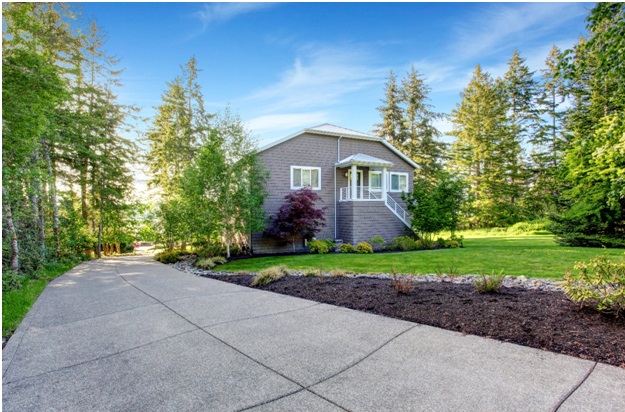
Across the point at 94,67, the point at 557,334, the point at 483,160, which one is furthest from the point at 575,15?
the point at 483,160

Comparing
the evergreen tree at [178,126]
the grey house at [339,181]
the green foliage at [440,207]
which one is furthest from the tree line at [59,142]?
the green foliage at [440,207]

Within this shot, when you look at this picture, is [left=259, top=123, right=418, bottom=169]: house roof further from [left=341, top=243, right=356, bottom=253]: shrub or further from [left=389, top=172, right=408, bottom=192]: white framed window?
[left=341, top=243, right=356, bottom=253]: shrub

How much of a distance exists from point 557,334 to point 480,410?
73.4 inches

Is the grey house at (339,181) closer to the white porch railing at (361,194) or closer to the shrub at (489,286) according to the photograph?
the white porch railing at (361,194)

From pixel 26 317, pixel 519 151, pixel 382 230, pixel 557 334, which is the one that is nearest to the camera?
pixel 557 334

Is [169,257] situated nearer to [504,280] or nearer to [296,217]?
[296,217]

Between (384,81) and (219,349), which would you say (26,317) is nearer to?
(219,349)

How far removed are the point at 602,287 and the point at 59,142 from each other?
17893mm

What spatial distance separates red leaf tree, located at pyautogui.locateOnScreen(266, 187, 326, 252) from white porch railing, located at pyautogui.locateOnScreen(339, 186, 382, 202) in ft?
7.15

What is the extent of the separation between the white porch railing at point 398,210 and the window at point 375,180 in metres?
0.87

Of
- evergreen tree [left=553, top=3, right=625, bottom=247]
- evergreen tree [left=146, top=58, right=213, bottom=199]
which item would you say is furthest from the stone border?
evergreen tree [left=146, top=58, right=213, bottom=199]

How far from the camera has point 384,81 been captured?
3166cm

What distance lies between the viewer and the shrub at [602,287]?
353 cm

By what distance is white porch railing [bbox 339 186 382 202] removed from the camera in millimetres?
15749
